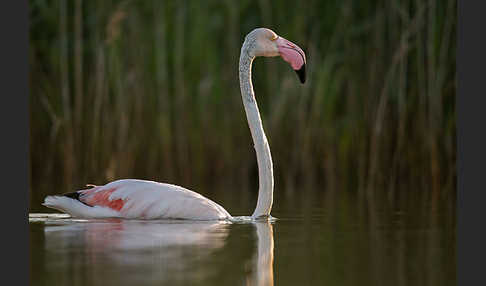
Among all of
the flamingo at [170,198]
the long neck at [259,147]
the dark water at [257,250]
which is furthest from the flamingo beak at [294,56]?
the dark water at [257,250]

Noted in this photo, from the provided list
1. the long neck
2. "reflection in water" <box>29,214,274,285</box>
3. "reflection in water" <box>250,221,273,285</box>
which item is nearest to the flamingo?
the long neck

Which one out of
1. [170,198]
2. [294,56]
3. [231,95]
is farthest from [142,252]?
[231,95]

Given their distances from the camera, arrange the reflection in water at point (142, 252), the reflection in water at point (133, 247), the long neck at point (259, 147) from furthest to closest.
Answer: the long neck at point (259, 147), the reflection in water at point (133, 247), the reflection in water at point (142, 252)

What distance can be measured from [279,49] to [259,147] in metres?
0.91

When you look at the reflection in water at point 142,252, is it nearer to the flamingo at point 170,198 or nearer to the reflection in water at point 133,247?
the reflection in water at point 133,247

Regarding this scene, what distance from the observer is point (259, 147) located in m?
8.28

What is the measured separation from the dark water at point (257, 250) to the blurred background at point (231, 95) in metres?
2.51

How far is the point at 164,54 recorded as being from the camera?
12297 millimetres

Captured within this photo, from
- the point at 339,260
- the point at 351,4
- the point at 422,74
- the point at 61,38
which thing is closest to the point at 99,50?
the point at 61,38

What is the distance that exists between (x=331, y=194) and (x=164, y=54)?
10.1 ft

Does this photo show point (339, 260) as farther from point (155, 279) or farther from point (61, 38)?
point (61, 38)

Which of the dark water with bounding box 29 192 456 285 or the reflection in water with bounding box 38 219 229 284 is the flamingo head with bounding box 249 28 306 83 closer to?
the dark water with bounding box 29 192 456 285

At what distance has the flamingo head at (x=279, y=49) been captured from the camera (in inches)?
319

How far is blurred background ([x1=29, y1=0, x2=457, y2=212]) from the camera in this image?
37.1 feet
